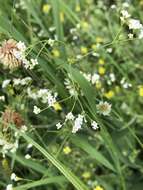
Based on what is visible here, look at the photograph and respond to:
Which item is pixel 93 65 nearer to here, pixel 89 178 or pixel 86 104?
pixel 89 178

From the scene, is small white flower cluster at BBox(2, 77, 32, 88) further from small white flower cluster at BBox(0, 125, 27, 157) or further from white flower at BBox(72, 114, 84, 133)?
white flower at BBox(72, 114, 84, 133)

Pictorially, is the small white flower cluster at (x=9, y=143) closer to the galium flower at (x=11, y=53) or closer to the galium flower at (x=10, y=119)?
the galium flower at (x=10, y=119)

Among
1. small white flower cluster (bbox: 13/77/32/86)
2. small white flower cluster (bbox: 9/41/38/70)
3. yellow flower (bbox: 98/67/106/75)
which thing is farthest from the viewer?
yellow flower (bbox: 98/67/106/75)

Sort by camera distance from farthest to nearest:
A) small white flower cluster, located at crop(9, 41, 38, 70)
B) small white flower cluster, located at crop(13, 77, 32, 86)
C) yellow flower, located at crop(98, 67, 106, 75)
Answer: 1. yellow flower, located at crop(98, 67, 106, 75)
2. small white flower cluster, located at crop(13, 77, 32, 86)
3. small white flower cluster, located at crop(9, 41, 38, 70)

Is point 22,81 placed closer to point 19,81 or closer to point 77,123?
point 19,81

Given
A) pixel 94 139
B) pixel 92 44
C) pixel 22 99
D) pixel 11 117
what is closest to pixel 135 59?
pixel 92 44

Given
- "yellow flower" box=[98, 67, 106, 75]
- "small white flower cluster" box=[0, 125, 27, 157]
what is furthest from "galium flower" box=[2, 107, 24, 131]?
"yellow flower" box=[98, 67, 106, 75]

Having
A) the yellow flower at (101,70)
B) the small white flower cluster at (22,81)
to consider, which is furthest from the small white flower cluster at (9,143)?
the yellow flower at (101,70)

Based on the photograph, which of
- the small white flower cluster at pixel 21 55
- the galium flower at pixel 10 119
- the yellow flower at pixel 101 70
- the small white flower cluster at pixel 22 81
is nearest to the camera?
the small white flower cluster at pixel 21 55

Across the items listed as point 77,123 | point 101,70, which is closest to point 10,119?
point 77,123
